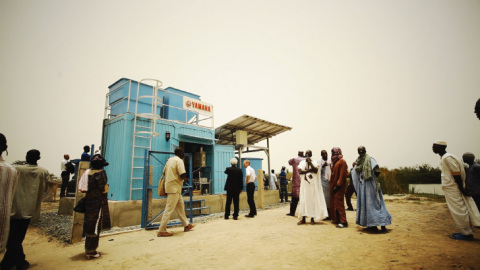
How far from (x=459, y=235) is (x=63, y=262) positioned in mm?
6778

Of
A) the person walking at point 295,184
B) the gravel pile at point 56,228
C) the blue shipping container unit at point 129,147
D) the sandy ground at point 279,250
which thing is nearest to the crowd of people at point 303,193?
the sandy ground at point 279,250

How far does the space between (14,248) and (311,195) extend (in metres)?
5.92

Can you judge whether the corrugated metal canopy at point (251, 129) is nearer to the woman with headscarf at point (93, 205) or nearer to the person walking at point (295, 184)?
the person walking at point (295, 184)

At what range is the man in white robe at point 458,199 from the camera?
3.83m

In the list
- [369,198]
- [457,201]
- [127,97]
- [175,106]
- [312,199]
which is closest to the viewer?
[457,201]

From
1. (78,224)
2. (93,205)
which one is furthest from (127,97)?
(93,205)

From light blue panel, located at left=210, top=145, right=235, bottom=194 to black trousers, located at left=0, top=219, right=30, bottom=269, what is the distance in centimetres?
756

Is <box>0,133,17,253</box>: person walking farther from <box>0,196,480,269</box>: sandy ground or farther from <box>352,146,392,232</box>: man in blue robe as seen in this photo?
<box>352,146,392,232</box>: man in blue robe

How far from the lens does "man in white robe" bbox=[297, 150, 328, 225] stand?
5809mm

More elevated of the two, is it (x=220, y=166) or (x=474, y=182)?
(x=220, y=166)

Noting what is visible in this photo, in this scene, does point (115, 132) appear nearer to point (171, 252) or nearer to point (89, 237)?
point (89, 237)

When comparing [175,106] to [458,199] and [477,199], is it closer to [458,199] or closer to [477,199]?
[458,199]

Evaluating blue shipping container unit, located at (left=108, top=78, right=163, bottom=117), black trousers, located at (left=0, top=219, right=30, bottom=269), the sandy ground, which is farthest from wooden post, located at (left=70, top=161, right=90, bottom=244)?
blue shipping container unit, located at (left=108, top=78, right=163, bottom=117)

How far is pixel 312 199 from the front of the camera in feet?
19.4
